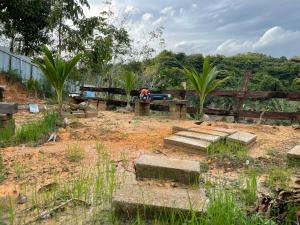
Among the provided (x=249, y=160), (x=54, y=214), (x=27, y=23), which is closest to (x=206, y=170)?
(x=249, y=160)

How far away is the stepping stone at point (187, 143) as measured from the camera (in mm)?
4020

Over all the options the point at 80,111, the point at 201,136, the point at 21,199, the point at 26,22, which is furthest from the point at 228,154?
the point at 26,22

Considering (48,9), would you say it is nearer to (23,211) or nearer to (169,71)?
(169,71)

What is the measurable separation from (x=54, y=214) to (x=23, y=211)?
22 cm

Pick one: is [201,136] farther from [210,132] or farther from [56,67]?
[56,67]

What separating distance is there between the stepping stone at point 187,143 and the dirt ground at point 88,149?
83 mm

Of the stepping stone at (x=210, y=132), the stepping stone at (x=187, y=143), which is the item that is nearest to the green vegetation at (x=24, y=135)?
the stepping stone at (x=187, y=143)

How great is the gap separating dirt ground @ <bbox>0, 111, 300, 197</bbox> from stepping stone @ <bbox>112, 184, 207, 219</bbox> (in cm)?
89

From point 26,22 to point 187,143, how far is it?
12612 mm

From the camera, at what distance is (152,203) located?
199 centimetres

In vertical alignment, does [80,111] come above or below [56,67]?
below

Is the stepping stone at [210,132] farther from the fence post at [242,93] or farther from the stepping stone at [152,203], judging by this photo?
the fence post at [242,93]

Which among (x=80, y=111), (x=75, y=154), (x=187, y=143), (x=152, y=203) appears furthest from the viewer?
(x=80, y=111)

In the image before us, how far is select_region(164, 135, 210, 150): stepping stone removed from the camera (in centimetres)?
402
